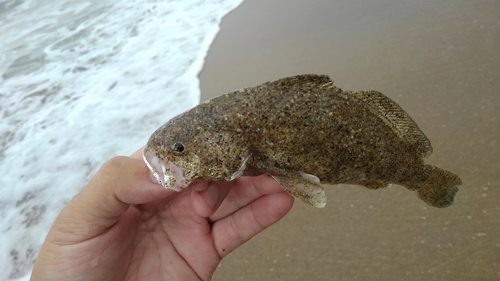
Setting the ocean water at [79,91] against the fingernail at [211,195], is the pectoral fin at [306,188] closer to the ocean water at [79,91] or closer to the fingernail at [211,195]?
the fingernail at [211,195]

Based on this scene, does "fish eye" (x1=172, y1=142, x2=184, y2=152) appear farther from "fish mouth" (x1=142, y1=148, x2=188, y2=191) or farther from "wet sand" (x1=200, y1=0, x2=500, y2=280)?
"wet sand" (x1=200, y1=0, x2=500, y2=280)

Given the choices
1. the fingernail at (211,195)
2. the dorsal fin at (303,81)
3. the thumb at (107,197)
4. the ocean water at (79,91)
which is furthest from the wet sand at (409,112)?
the dorsal fin at (303,81)

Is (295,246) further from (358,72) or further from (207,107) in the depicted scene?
(358,72)

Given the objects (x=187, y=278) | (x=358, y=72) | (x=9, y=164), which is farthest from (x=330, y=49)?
(x=9, y=164)

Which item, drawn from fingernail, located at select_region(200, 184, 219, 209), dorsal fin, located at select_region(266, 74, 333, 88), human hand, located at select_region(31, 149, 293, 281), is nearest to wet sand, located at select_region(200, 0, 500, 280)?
human hand, located at select_region(31, 149, 293, 281)

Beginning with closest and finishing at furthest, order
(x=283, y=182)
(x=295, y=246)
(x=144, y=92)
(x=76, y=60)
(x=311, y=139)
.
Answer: (x=311, y=139), (x=283, y=182), (x=295, y=246), (x=144, y=92), (x=76, y=60)

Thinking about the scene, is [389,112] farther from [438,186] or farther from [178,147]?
[178,147]

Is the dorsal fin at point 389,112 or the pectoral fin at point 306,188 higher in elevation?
the dorsal fin at point 389,112
